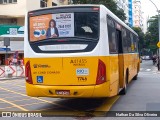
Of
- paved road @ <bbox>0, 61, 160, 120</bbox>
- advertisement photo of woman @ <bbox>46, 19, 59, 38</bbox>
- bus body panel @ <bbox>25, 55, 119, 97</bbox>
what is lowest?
paved road @ <bbox>0, 61, 160, 120</bbox>

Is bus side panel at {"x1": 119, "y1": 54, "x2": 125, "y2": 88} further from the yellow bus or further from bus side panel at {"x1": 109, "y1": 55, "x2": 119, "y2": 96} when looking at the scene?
the yellow bus

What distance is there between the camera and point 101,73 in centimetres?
960

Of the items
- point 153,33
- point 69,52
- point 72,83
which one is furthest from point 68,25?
point 153,33

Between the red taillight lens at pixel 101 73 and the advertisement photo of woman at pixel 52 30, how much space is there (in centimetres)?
151

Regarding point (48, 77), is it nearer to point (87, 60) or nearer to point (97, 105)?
point (87, 60)

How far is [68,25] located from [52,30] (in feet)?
1.61

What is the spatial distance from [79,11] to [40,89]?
8.00 ft

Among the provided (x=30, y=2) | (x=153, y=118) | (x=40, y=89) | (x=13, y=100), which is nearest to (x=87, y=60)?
(x=40, y=89)

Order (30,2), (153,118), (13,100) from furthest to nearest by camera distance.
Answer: (30,2)
(13,100)
(153,118)

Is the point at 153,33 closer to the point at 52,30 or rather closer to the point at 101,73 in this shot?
the point at 52,30

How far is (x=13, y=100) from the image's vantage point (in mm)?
13000

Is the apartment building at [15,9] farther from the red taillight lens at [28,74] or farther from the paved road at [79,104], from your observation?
the red taillight lens at [28,74]

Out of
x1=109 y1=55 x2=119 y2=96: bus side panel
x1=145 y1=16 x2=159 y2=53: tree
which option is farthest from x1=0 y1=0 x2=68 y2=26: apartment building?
x1=109 y1=55 x2=119 y2=96: bus side panel

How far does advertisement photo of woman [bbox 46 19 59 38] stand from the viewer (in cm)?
998
